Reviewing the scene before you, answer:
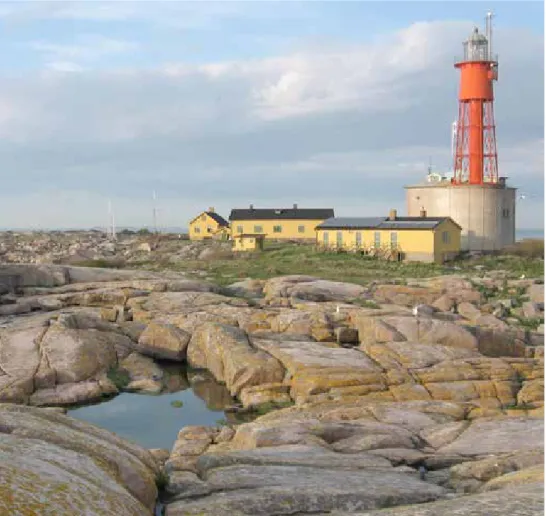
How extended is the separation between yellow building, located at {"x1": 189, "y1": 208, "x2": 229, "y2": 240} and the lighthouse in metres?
34.9

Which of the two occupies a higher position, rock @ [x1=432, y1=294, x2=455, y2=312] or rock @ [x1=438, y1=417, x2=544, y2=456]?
rock @ [x1=432, y1=294, x2=455, y2=312]

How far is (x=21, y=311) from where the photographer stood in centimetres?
3966

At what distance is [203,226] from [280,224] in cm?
1584

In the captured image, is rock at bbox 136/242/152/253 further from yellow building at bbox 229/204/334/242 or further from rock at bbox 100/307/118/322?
rock at bbox 100/307/118/322

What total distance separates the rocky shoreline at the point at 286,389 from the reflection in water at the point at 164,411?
612mm

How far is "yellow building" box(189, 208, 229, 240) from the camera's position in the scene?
9738 cm

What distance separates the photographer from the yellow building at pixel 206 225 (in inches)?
3834

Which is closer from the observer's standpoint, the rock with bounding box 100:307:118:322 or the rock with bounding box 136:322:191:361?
the rock with bounding box 136:322:191:361

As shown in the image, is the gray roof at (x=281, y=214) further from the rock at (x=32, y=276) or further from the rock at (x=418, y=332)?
the rock at (x=418, y=332)

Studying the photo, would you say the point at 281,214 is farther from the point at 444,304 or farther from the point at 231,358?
the point at 231,358

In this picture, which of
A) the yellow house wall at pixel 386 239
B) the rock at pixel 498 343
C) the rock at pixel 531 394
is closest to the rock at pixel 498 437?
the rock at pixel 531 394

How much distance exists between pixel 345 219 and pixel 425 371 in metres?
48.8

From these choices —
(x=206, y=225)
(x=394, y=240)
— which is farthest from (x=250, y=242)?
(x=206, y=225)

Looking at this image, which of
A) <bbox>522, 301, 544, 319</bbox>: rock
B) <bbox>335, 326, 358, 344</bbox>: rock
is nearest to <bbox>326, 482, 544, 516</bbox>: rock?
<bbox>335, 326, 358, 344</bbox>: rock
